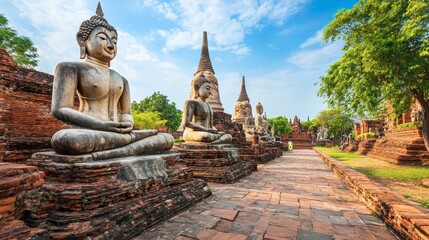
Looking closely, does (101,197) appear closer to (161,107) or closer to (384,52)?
(384,52)

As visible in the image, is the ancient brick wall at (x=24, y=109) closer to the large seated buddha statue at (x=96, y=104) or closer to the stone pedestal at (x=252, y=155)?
the large seated buddha statue at (x=96, y=104)

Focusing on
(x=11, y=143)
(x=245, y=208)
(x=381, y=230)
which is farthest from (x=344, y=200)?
(x=11, y=143)

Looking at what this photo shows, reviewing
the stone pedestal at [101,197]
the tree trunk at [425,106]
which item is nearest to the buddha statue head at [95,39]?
the stone pedestal at [101,197]

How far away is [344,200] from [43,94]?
6601 millimetres

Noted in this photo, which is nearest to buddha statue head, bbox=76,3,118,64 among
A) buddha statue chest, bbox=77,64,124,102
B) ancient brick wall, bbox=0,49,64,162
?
buddha statue chest, bbox=77,64,124,102

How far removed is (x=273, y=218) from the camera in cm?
311

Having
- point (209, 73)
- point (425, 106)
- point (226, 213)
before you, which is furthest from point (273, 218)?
point (209, 73)

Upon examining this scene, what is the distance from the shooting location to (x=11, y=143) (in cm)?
405

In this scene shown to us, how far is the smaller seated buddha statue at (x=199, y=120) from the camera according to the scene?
5926 mm

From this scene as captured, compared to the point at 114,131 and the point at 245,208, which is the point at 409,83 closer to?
the point at 245,208

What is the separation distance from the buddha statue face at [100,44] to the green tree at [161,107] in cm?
3931

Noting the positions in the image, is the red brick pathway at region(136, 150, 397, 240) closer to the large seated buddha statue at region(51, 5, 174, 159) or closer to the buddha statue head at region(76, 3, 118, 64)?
the large seated buddha statue at region(51, 5, 174, 159)

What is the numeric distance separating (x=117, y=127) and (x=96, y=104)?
1.72 feet

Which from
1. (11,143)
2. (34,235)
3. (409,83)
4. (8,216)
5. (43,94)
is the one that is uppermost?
(409,83)
